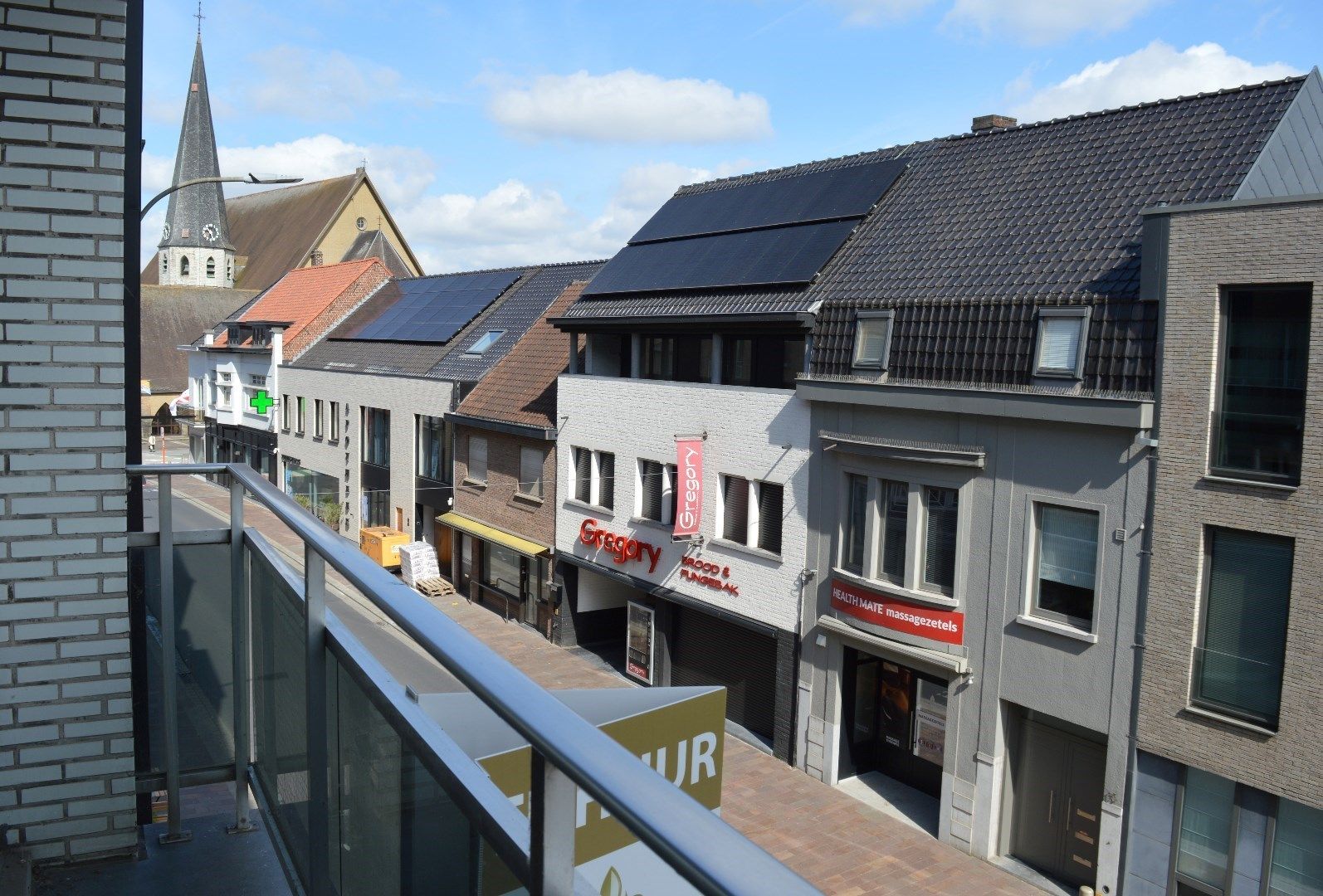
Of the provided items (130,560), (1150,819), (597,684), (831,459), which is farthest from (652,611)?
(130,560)

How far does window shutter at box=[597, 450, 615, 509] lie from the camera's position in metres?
24.4

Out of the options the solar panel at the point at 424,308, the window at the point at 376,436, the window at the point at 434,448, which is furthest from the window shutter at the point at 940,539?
the window at the point at 376,436

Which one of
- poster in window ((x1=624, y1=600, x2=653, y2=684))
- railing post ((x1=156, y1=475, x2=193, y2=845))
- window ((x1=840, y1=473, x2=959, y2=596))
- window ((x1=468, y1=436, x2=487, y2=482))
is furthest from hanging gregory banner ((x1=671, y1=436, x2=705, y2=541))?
railing post ((x1=156, y1=475, x2=193, y2=845))

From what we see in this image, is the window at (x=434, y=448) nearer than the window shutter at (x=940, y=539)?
No

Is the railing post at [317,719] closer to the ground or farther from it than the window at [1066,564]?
farther from it

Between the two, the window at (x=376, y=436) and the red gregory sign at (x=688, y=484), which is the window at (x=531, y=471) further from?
the window at (x=376, y=436)

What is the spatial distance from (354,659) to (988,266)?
15623mm

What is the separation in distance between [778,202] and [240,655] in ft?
64.6

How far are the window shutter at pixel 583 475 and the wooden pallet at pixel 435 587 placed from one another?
22.8ft

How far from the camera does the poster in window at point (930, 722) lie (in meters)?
16.9

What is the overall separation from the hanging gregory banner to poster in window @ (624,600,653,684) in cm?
313

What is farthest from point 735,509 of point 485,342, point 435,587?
point 485,342

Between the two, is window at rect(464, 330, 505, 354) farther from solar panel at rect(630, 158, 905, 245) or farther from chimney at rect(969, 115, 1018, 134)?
chimney at rect(969, 115, 1018, 134)

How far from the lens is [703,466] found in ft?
68.8
